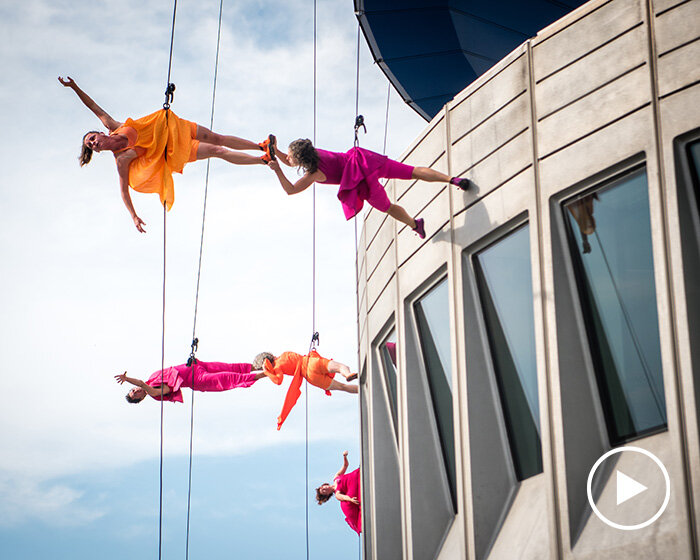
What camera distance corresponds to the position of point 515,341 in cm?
972

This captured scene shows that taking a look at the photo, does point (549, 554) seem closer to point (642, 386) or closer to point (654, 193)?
point (642, 386)

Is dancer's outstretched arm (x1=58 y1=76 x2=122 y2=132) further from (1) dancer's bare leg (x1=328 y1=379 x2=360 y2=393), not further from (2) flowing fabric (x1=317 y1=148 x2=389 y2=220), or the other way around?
(1) dancer's bare leg (x1=328 y1=379 x2=360 y2=393)

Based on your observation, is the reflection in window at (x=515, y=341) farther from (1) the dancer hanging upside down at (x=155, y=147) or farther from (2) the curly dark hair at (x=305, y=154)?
(1) the dancer hanging upside down at (x=155, y=147)

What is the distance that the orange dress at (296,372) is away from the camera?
16.4m

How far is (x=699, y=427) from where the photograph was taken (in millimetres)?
7172

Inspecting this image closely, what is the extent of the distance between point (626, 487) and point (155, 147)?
7.29 meters

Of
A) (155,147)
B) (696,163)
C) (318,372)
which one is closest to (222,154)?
(155,147)

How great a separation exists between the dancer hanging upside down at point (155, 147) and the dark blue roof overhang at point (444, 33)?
7.28m

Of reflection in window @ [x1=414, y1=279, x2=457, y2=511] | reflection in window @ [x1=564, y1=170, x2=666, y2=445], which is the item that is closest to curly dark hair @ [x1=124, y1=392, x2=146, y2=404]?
reflection in window @ [x1=414, y1=279, x2=457, y2=511]

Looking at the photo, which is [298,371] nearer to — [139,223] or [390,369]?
[390,369]

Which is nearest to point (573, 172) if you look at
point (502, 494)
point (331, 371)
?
point (502, 494)

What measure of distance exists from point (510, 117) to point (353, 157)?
221cm

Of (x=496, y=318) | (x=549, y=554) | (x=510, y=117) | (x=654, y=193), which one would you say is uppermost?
(x=510, y=117)

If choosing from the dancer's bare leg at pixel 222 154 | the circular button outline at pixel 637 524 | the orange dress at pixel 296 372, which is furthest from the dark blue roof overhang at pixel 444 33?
the circular button outline at pixel 637 524
